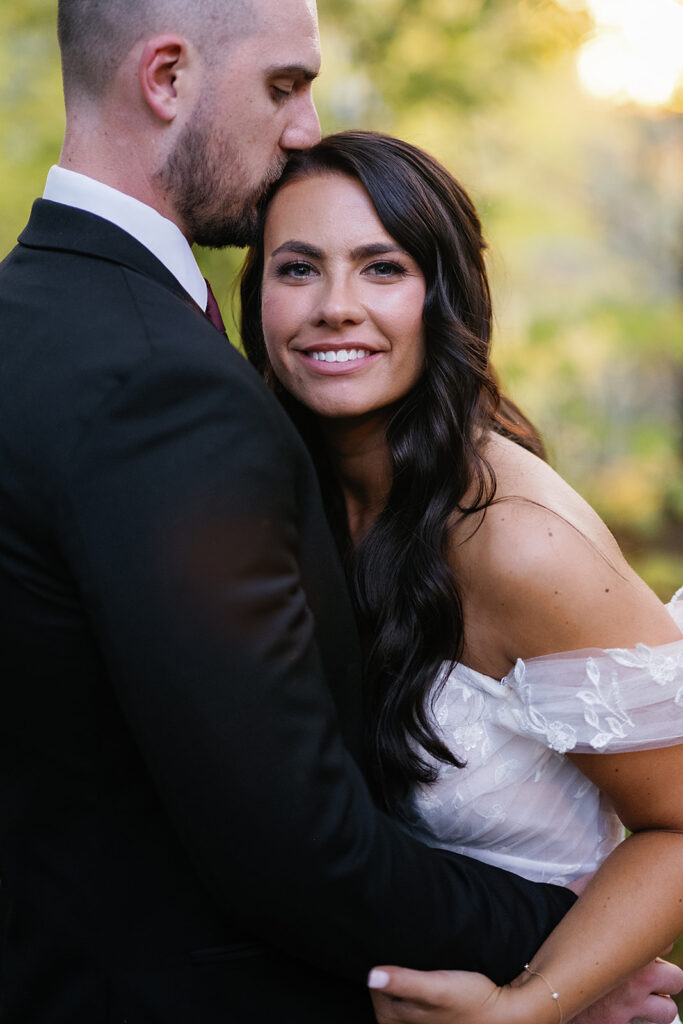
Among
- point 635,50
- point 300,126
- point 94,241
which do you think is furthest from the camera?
point 635,50

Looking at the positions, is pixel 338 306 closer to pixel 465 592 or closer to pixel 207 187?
pixel 207 187

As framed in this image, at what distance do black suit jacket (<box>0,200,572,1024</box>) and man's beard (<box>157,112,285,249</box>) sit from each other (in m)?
0.23

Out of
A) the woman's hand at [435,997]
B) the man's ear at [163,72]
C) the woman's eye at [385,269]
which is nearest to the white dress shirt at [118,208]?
the man's ear at [163,72]

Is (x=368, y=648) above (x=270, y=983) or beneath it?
above

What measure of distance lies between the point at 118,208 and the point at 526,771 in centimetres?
141

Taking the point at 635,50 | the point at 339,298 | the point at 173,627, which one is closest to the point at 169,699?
the point at 173,627

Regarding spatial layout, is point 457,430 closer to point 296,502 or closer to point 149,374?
point 296,502

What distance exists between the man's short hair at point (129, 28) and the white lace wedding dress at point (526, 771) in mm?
1309

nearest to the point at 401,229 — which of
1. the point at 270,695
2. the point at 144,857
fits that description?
the point at 270,695

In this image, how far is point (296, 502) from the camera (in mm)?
1563

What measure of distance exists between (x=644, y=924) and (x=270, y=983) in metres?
0.75

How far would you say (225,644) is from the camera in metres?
1.35

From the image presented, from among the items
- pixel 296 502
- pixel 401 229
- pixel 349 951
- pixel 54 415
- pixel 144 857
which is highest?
pixel 401 229

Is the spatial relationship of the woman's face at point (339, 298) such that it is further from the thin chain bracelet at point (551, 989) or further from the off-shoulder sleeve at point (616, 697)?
the thin chain bracelet at point (551, 989)
